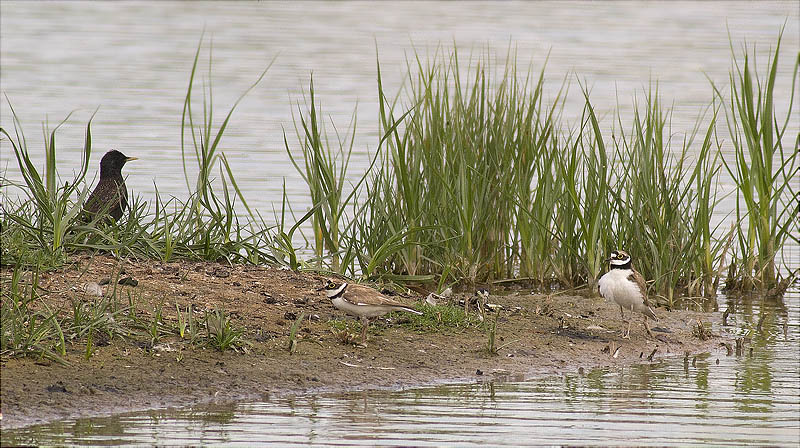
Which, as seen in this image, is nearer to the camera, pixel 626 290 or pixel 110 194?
pixel 626 290

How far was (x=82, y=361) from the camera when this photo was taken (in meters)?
6.97

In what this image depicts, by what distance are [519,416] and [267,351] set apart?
63.1 inches

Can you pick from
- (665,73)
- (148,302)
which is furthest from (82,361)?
(665,73)

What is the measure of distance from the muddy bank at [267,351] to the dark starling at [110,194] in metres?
0.67

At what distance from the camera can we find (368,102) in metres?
19.3

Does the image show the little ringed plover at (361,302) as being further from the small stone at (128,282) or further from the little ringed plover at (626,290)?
the little ringed plover at (626,290)

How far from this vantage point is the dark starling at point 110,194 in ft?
29.6

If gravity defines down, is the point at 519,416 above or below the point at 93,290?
below

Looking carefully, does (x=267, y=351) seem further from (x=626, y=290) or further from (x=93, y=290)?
(x=626, y=290)

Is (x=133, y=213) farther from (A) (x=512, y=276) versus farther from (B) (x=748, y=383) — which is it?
(B) (x=748, y=383)

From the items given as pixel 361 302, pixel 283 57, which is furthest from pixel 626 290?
pixel 283 57

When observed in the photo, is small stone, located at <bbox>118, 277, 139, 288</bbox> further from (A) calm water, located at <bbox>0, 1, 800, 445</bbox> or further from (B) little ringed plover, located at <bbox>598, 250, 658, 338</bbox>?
(B) little ringed plover, located at <bbox>598, 250, 658, 338</bbox>

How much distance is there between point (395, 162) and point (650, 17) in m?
22.0

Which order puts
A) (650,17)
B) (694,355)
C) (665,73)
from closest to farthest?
(694,355)
(665,73)
(650,17)
